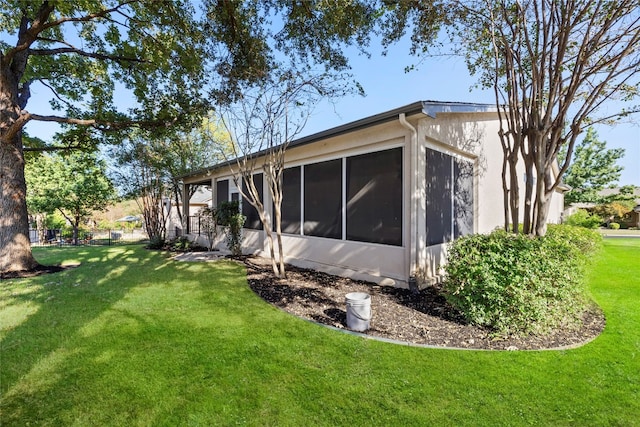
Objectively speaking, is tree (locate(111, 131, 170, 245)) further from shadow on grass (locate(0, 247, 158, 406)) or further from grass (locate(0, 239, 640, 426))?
grass (locate(0, 239, 640, 426))

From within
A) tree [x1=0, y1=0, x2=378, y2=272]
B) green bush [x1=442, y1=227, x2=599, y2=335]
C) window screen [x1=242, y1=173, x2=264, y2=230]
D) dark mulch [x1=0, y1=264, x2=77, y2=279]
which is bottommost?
dark mulch [x1=0, y1=264, x2=77, y2=279]

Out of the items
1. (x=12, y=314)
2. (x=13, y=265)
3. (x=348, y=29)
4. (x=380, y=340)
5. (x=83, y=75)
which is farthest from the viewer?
(x=83, y=75)

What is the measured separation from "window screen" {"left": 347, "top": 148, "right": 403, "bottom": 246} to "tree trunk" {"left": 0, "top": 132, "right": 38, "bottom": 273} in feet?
27.4

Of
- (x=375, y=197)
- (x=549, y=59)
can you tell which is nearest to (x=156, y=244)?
(x=375, y=197)

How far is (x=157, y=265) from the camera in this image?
8281 mm

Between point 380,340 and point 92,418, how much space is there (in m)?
2.84

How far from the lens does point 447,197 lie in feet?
21.7

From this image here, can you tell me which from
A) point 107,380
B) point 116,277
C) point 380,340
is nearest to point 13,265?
point 116,277

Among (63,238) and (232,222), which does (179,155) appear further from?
(63,238)

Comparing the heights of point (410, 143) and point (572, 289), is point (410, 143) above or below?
above

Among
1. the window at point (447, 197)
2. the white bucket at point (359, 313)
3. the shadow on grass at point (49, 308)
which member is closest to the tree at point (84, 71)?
the shadow on grass at point (49, 308)

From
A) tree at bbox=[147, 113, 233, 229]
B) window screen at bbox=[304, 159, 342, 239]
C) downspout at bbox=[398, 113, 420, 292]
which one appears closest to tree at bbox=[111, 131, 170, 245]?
tree at bbox=[147, 113, 233, 229]

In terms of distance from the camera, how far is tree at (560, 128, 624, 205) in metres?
22.8

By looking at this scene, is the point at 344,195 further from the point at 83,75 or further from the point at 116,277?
the point at 83,75
